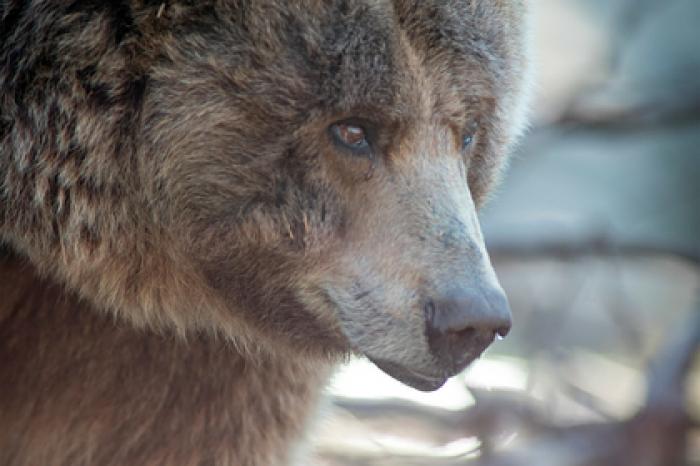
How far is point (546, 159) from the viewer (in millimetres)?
11609

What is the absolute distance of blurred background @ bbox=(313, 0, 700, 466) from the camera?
5812 mm

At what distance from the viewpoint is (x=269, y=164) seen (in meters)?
3.45

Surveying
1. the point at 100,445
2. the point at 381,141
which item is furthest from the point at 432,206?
the point at 100,445

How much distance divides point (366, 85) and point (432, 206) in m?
0.36

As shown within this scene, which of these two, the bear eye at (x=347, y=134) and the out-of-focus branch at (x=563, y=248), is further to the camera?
the out-of-focus branch at (x=563, y=248)

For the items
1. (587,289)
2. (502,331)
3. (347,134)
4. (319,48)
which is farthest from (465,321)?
(587,289)

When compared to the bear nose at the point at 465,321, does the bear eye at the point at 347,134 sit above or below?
above

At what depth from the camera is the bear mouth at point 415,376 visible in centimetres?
342

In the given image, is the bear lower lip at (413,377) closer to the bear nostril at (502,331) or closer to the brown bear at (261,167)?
the brown bear at (261,167)

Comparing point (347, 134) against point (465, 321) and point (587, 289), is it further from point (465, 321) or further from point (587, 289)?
point (587, 289)

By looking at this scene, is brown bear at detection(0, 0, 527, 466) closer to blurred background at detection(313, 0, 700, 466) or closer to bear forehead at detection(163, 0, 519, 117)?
bear forehead at detection(163, 0, 519, 117)

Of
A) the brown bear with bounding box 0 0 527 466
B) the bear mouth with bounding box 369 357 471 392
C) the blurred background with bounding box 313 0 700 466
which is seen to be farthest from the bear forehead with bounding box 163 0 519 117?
the blurred background with bounding box 313 0 700 466

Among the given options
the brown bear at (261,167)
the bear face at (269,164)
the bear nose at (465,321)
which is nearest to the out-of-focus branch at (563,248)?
the brown bear at (261,167)

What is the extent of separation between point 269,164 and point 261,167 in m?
0.02
